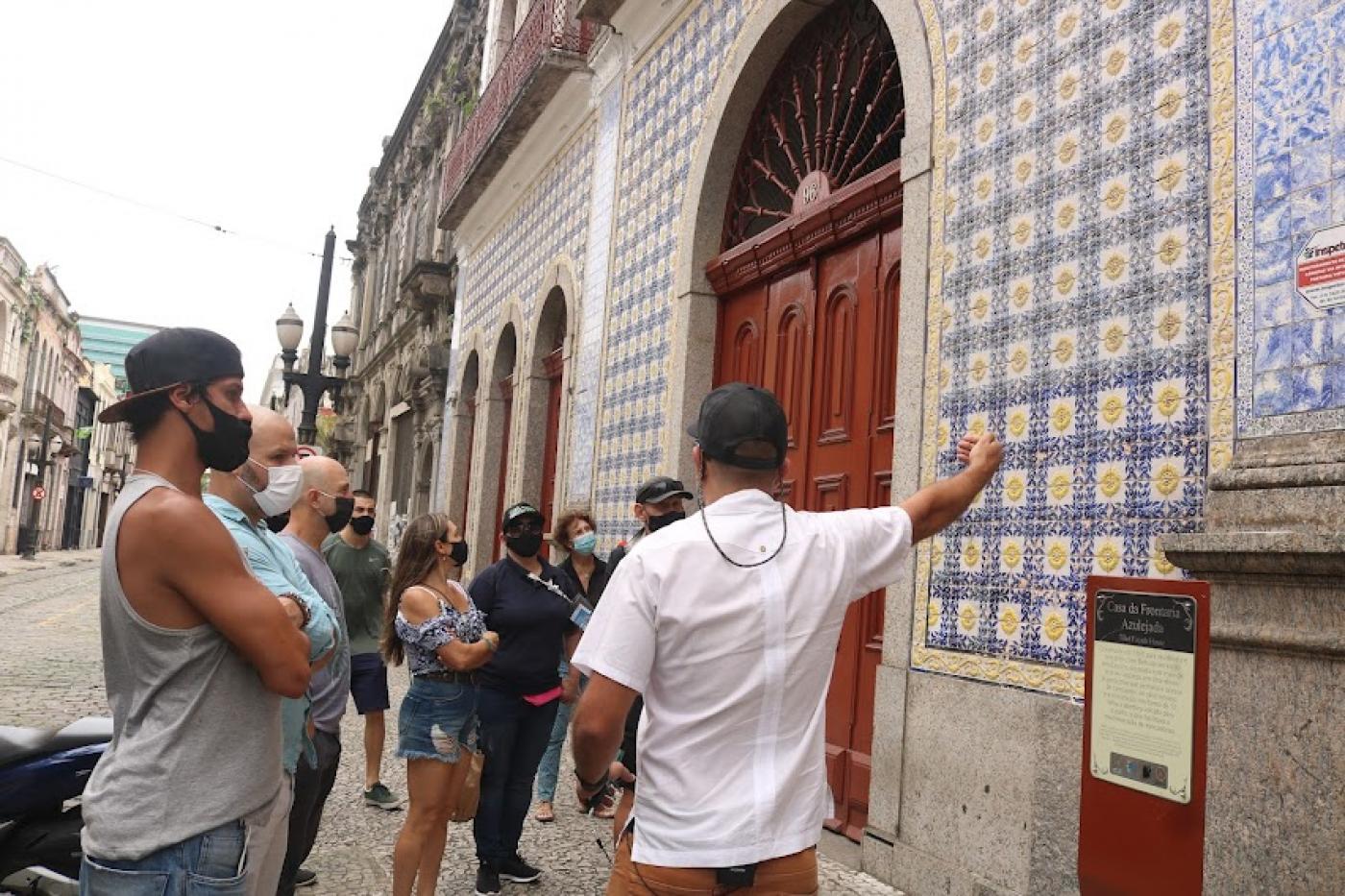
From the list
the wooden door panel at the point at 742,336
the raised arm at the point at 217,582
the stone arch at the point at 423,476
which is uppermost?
the wooden door panel at the point at 742,336

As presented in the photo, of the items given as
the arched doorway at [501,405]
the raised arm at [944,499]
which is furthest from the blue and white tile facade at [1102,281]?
the arched doorway at [501,405]

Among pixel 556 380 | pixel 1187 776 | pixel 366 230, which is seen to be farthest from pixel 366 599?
pixel 366 230

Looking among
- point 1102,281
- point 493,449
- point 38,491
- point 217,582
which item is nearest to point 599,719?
point 217,582

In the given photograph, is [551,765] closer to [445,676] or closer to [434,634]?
[445,676]

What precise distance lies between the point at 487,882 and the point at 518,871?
0.67ft

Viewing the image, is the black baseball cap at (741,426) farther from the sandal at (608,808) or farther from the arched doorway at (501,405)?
the arched doorway at (501,405)

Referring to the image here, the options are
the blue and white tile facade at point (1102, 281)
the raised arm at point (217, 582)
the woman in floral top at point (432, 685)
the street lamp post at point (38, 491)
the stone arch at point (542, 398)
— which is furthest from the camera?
the street lamp post at point (38, 491)

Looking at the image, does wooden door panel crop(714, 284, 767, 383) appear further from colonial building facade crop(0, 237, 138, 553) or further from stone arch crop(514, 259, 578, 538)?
colonial building facade crop(0, 237, 138, 553)

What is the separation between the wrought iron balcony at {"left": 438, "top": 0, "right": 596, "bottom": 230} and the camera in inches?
399

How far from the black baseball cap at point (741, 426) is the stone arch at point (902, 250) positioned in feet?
9.61

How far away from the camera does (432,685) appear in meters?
4.05

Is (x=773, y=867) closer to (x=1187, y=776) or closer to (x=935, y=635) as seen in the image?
(x=1187, y=776)

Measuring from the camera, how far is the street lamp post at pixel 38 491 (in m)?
39.9

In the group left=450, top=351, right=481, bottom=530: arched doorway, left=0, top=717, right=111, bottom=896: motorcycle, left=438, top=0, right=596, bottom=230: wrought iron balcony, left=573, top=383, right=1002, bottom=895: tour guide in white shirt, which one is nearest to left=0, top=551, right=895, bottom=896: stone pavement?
left=0, top=717, right=111, bottom=896: motorcycle
